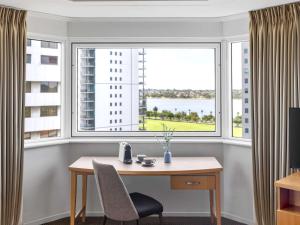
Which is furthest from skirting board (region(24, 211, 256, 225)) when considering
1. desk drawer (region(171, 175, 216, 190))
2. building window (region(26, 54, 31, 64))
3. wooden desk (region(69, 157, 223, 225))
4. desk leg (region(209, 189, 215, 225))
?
building window (region(26, 54, 31, 64))

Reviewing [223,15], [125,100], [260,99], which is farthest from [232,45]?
[125,100]

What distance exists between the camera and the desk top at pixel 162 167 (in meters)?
3.31

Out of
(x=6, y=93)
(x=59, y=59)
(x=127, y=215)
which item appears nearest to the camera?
(x=127, y=215)

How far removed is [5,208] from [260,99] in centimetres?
275

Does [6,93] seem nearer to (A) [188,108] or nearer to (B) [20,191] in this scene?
(B) [20,191]

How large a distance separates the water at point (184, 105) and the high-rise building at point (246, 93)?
398mm

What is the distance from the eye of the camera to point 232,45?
4.12 meters

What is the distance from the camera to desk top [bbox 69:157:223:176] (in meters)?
3.31

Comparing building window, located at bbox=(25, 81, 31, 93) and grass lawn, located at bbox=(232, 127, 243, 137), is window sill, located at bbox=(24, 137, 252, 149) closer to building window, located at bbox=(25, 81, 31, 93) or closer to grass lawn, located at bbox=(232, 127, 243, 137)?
grass lawn, located at bbox=(232, 127, 243, 137)

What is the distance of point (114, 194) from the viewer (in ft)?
10.00

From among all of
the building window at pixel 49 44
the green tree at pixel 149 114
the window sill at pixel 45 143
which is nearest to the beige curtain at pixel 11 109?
the window sill at pixel 45 143

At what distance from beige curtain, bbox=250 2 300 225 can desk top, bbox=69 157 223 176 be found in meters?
0.50

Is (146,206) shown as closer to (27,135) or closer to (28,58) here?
(27,135)

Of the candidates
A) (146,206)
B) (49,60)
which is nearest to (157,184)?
(146,206)
